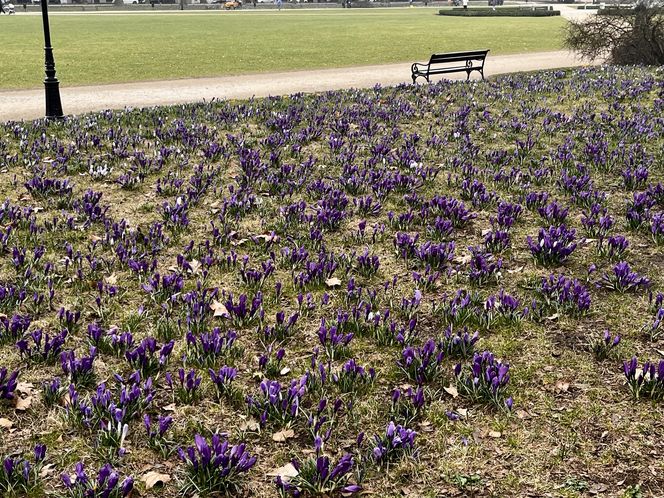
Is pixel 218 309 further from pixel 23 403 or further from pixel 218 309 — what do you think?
pixel 23 403

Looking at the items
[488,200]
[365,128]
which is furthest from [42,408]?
[365,128]

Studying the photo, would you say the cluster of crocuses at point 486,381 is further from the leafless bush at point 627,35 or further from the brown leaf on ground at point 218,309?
the leafless bush at point 627,35

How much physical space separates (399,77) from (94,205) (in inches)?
648

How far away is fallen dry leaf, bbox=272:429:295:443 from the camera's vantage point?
3549mm

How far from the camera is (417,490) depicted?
10.6ft

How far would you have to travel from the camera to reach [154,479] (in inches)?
127

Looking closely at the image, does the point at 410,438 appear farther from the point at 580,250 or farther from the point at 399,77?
the point at 399,77

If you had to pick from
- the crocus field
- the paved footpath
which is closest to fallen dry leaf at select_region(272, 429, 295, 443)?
the crocus field

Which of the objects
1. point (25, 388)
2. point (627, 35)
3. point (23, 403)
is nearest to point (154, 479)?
point (23, 403)

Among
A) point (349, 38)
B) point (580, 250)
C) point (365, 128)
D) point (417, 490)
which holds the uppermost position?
point (349, 38)

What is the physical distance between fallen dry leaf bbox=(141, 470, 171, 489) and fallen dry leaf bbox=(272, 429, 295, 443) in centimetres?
62

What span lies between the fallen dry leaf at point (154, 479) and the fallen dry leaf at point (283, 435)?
24.3 inches

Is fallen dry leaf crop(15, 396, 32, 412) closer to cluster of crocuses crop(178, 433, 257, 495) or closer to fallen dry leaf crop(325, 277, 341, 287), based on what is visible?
cluster of crocuses crop(178, 433, 257, 495)

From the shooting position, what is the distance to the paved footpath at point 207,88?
1636 cm
